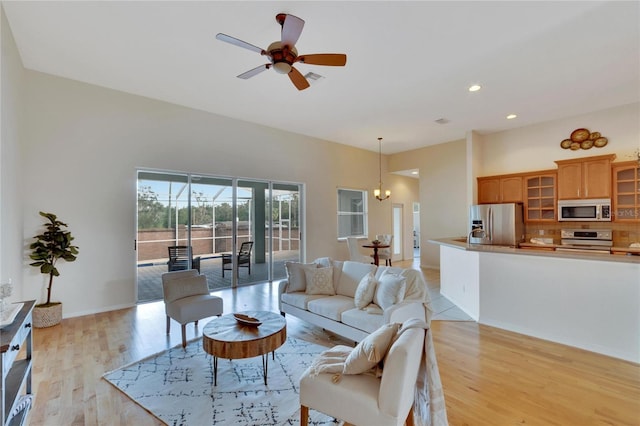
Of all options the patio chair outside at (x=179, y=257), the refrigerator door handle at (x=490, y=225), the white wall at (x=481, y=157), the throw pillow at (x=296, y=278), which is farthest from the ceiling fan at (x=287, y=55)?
the white wall at (x=481, y=157)

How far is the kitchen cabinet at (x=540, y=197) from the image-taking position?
5918mm

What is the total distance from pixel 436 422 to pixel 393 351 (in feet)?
1.91

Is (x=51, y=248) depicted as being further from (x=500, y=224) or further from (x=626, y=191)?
(x=626, y=191)

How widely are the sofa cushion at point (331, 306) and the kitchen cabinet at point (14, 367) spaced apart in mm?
2479

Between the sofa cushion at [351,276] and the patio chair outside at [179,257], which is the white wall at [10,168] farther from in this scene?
the sofa cushion at [351,276]

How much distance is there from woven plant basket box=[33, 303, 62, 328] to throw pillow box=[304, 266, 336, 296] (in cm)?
353

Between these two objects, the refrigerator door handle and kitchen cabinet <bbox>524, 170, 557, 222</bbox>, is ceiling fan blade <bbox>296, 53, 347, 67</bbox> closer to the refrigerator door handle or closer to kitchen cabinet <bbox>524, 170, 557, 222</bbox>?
the refrigerator door handle

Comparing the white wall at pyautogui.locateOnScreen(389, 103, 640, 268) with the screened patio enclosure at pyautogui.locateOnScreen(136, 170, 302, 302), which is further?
the white wall at pyautogui.locateOnScreen(389, 103, 640, 268)

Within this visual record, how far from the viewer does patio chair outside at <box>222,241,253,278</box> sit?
241 inches

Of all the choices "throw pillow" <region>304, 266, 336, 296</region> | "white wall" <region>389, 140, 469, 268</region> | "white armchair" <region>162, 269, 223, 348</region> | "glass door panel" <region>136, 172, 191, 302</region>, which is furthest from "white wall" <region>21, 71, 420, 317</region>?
"white wall" <region>389, 140, 469, 268</region>

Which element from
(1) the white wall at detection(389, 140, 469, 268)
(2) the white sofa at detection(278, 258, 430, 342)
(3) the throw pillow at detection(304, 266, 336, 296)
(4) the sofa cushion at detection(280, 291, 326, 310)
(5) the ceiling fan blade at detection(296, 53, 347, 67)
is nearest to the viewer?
(5) the ceiling fan blade at detection(296, 53, 347, 67)

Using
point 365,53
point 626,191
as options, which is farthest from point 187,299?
point 626,191

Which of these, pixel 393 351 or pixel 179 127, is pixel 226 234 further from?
pixel 393 351

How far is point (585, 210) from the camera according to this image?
17.6 feet
